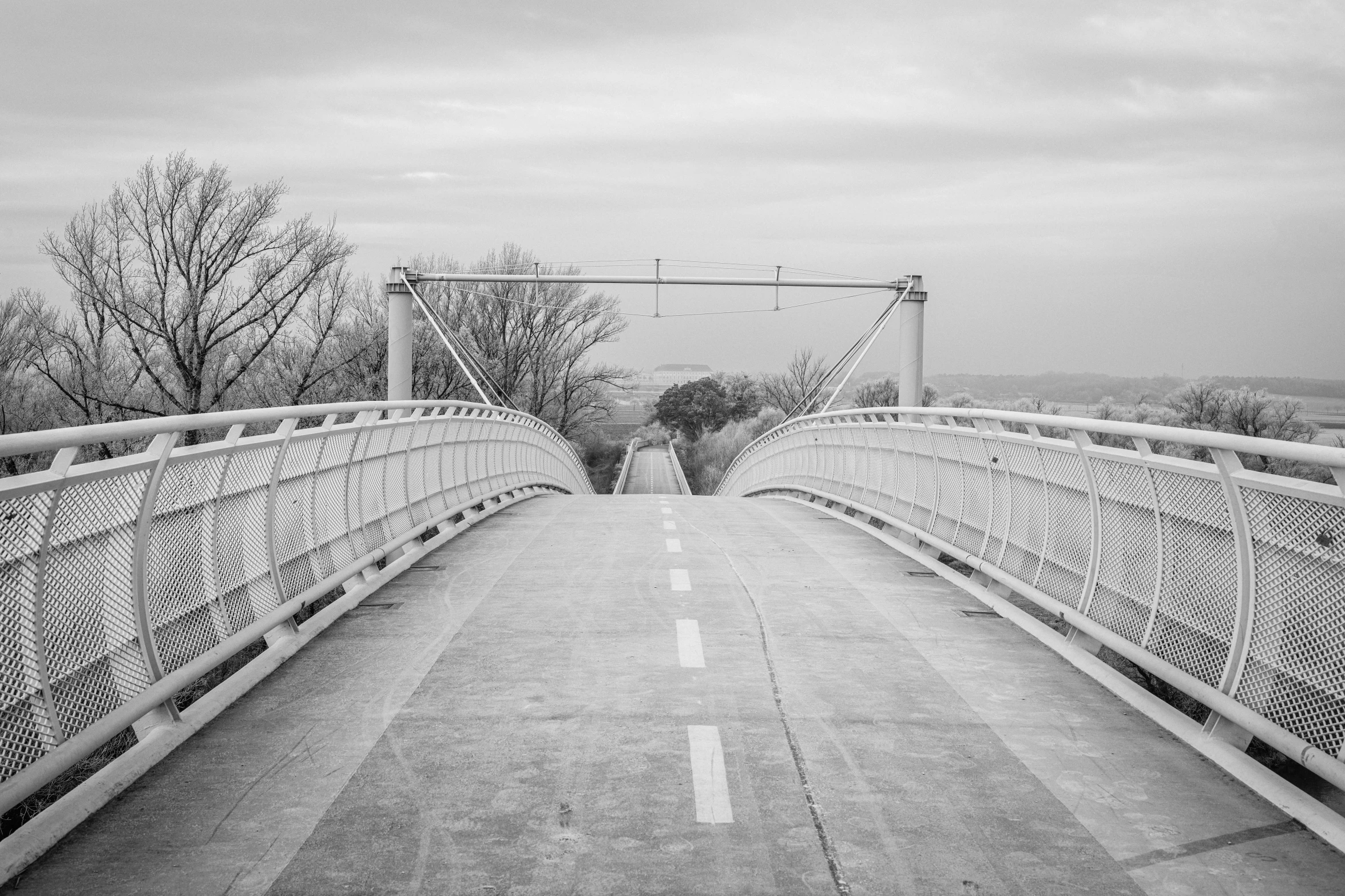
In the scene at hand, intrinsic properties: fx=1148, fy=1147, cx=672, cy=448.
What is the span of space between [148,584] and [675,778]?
2.69 metres

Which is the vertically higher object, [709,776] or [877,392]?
[877,392]

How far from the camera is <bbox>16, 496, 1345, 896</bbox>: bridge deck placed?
4082 mm

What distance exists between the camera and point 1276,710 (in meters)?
5.02

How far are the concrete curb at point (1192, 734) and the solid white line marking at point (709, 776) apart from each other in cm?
228

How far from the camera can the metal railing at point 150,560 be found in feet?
14.2

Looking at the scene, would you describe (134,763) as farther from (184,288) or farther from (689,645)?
(184,288)

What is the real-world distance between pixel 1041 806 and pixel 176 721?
4031 millimetres

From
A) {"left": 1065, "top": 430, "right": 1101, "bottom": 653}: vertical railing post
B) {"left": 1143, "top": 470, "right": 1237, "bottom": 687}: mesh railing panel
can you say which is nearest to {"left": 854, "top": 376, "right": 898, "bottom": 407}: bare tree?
{"left": 1065, "top": 430, "right": 1101, "bottom": 653}: vertical railing post

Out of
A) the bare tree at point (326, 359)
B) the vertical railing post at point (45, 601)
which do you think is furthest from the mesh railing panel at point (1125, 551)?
the bare tree at point (326, 359)

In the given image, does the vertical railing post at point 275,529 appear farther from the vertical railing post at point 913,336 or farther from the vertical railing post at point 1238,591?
the vertical railing post at point 913,336

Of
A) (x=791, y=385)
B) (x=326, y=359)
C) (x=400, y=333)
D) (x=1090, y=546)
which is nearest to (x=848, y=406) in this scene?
(x=791, y=385)

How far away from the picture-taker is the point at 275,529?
24.6 feet

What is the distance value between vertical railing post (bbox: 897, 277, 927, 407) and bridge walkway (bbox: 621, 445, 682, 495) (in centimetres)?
2546

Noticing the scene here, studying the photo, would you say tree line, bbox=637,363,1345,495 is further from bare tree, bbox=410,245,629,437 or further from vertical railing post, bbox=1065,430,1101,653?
bare tree, bbox=410,245,629,437
